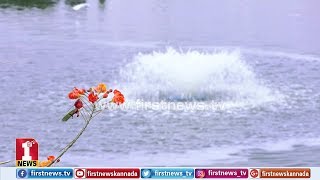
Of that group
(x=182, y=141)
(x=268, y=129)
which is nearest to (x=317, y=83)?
(x=268, y=129)

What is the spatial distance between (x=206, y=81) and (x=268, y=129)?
11.2ft

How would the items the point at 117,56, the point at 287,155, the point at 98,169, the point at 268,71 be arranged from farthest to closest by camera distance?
the point at 117,56, the point at 268,71, the point at 287,155, the point at 98,169

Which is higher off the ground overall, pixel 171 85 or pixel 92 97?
pixel 171 85

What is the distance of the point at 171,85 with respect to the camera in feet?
45.3

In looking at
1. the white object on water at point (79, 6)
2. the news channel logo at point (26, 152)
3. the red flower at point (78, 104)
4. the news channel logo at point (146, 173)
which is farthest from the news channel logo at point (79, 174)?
the white object on water at point (79, 6)

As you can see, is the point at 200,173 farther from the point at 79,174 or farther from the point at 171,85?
the point at 171,85

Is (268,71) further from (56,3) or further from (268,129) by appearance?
(56,3)

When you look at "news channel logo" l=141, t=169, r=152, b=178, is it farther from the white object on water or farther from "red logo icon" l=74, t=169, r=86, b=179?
the white object on water

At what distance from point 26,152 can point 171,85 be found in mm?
6848

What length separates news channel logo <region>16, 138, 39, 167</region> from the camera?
7.06 m

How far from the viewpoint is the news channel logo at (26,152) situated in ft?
23.2

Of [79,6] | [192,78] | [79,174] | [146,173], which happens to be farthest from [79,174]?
[79,6]

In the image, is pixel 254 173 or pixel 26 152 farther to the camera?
pixel 254 173

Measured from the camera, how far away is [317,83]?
46.2ft
